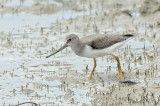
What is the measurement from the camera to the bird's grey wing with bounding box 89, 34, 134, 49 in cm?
981

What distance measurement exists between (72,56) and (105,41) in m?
2.08

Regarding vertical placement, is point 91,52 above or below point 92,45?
below

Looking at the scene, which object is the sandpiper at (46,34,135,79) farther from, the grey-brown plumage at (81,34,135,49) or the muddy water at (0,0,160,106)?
the muddy water at (0,0,160,106)

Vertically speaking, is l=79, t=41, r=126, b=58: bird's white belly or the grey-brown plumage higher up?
the grey-brown plumage

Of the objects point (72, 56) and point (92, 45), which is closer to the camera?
point (92, 45)

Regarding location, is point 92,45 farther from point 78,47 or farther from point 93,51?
point 78,47

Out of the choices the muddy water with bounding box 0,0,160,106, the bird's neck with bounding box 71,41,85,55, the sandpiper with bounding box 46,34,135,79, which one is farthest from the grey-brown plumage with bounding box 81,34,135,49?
the muddy water with bounding box 0,0,160,106

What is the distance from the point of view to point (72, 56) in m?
11.9

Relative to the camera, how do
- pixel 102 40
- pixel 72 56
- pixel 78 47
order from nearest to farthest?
pixel 78 47
pixel 102 40
pixel 72 56

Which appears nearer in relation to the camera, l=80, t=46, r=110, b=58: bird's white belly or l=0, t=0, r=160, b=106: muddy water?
l=0, t=0, r=160, b=106: muddy water

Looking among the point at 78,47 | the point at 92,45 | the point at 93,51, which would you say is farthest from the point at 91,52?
the point at 78,47

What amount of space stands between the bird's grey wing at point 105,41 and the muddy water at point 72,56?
2.50 feet

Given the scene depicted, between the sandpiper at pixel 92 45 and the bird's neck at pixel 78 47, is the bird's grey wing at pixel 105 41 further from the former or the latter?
the bird's neck at pixel 78 47

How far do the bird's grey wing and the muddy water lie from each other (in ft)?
2.50
